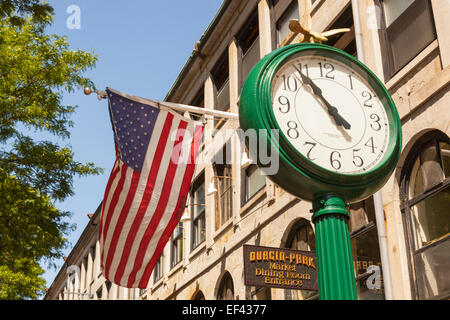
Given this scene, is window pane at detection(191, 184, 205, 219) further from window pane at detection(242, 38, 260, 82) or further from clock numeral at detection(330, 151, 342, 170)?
clock numeral at detection(330, 151, 342, 170)

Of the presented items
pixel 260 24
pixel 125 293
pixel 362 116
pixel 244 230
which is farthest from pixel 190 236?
pixel 362 116

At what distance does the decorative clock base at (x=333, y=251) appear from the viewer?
2.48 metres

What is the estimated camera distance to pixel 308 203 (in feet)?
38.9

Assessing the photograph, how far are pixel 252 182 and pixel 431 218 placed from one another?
7258 millimetres

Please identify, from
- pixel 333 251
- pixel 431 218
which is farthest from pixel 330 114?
pixel 431 218

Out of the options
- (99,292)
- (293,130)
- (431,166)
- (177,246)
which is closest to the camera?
(293,130)

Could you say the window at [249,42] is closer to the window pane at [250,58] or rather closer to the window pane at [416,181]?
the window pane at [250,58]

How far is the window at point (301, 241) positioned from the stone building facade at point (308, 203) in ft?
0.07

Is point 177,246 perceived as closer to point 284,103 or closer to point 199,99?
point 199,99

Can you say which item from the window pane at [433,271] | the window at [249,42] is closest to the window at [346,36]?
the window at [249,42]

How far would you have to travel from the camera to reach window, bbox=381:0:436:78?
9.98 meters
